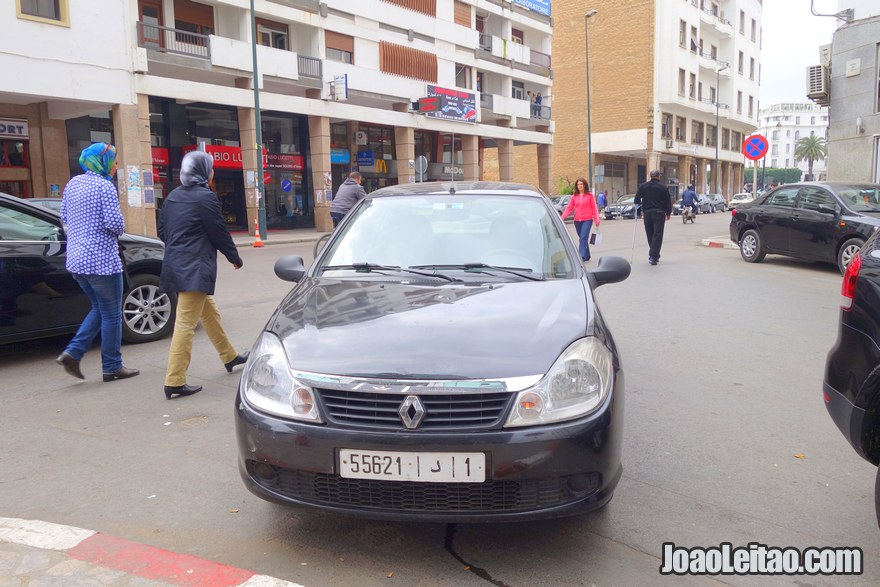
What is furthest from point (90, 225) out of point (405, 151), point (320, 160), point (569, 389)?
point (405, 151)

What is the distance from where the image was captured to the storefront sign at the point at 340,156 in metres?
31.5

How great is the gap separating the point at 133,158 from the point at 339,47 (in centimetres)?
1066

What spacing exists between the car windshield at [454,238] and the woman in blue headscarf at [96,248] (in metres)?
2.24

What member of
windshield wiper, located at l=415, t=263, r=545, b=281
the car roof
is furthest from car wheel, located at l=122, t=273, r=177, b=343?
windshield wiper, located at l=415, t=263, r=545, b=281

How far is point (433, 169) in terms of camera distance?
3719 centimetres

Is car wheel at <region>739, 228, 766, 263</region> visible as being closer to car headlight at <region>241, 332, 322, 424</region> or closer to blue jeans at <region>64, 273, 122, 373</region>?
blue jeans at <region>64, 273, 122, 373</region>

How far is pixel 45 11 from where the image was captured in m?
20.0

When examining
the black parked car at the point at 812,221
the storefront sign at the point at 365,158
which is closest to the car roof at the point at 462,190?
the black parked car at the point at 812,221

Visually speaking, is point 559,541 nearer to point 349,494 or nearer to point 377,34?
point 349,494

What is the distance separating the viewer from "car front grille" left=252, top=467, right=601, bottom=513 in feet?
8.88

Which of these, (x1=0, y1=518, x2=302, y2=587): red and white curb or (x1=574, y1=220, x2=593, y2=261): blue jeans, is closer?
(x1=0, y1=518, x2=302, y2=587): red and white curb

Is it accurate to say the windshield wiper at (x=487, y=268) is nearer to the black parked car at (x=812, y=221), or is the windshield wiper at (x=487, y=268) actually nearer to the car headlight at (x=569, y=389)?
the car headlight at (x=569, y=389)

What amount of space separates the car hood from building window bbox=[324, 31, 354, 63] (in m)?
27.3

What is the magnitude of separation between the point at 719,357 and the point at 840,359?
3.38 metres
